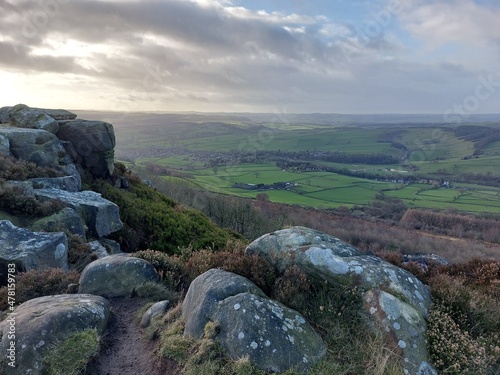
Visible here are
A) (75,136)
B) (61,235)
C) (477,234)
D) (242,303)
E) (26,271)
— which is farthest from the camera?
(477,234)

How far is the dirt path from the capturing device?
572 centimetres

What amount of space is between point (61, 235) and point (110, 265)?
3294 mm

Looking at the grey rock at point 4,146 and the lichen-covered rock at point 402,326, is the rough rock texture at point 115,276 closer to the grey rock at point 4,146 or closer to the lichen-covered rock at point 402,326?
the lichen-covered rock at point 402,326

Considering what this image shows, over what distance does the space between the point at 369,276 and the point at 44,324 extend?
6150mm

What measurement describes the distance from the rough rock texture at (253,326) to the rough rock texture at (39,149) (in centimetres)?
1390

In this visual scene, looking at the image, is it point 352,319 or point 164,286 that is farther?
point 164,286

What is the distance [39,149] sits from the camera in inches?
692

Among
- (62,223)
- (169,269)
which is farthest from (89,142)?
(169,269)

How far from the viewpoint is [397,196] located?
84375mm

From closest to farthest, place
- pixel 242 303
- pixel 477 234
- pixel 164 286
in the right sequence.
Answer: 1. pixel 242 303
2. pixel 164 286
3. pixel 477 234

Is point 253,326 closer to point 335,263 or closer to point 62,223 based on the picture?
point 335,263

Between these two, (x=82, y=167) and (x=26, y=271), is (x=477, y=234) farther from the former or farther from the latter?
(x=26, y=271)

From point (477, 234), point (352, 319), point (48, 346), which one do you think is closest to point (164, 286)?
point (48, 346)

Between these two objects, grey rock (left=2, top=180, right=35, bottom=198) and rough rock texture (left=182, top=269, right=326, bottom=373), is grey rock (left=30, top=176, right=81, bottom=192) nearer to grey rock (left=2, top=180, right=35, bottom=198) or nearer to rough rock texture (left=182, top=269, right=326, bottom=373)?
grey rock (left=2, top=180, right=35, bottom=198)
